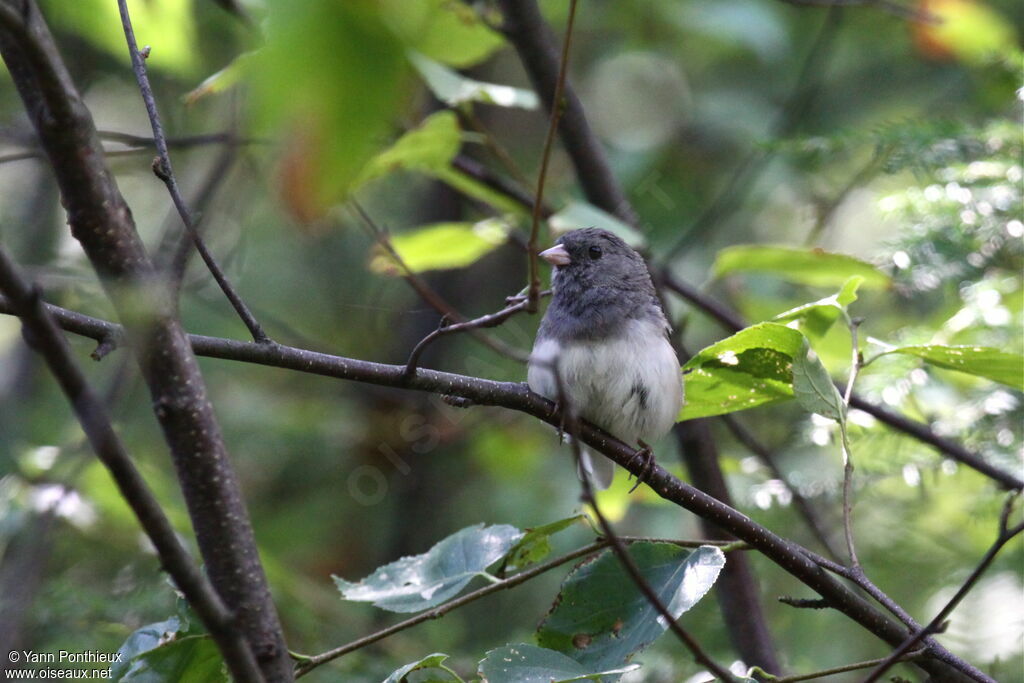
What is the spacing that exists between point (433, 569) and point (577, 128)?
1.65 m

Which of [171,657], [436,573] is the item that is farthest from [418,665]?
[171,657]

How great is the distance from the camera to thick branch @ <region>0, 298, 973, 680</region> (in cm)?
134

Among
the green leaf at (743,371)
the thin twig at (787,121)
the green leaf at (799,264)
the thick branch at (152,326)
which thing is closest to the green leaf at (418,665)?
the thick branch at (152,326)

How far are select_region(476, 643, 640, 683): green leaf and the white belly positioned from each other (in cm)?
101

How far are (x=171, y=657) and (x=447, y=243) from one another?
4.83 feet

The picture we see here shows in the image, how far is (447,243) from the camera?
2.66 meters

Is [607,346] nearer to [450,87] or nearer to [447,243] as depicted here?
[447,243]

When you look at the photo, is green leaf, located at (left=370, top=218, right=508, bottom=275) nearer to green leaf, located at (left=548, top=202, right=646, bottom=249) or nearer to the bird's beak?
the bird's beak

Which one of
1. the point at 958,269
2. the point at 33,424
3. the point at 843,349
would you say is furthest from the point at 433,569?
the point at 33,424

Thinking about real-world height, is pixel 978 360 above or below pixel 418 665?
above

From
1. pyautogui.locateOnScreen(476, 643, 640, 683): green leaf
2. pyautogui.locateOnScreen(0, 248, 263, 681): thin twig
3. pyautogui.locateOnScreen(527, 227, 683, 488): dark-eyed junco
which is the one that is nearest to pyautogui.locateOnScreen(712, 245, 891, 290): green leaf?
pyautogui.locateOnScreen(527, 227, 683, 488): dark-eyed junco

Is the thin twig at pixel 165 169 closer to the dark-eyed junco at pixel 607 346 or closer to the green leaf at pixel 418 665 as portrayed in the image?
the green leaf at pixel 418 665

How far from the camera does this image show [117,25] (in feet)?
7.36

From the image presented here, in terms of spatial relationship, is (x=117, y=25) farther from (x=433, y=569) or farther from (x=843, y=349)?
(x=843, y=349)
